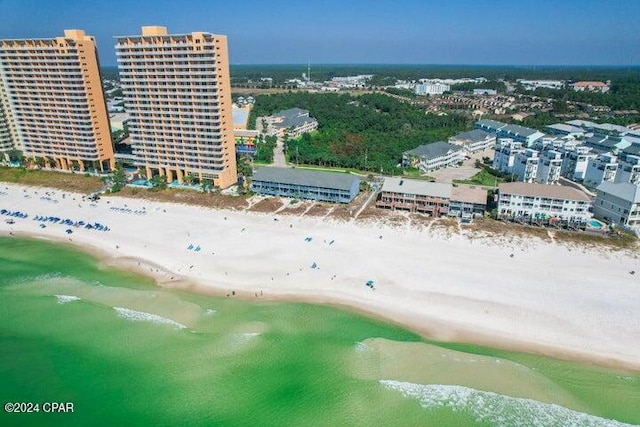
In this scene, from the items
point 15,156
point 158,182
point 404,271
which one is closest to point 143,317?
point 404,271

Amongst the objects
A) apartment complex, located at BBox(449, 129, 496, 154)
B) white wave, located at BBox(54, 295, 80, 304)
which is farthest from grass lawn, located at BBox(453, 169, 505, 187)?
white wave, located at BBox(54, 295, 80, 304)

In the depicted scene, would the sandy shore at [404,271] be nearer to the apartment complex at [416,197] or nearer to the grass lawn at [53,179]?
the apartment complex at [416,197]

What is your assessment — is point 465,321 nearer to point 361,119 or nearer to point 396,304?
point 396,304

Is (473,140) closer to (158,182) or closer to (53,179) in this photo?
(158,182)

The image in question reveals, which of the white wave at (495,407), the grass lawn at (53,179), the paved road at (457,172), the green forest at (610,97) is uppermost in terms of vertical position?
the green forest at (610,97)

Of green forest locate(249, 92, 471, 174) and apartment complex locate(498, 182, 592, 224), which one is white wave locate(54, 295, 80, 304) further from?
apartment complex locate(498, 182, 592, 224)

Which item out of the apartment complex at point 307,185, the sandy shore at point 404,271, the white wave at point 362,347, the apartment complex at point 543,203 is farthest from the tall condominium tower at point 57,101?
the apartment complex at point 543,203
